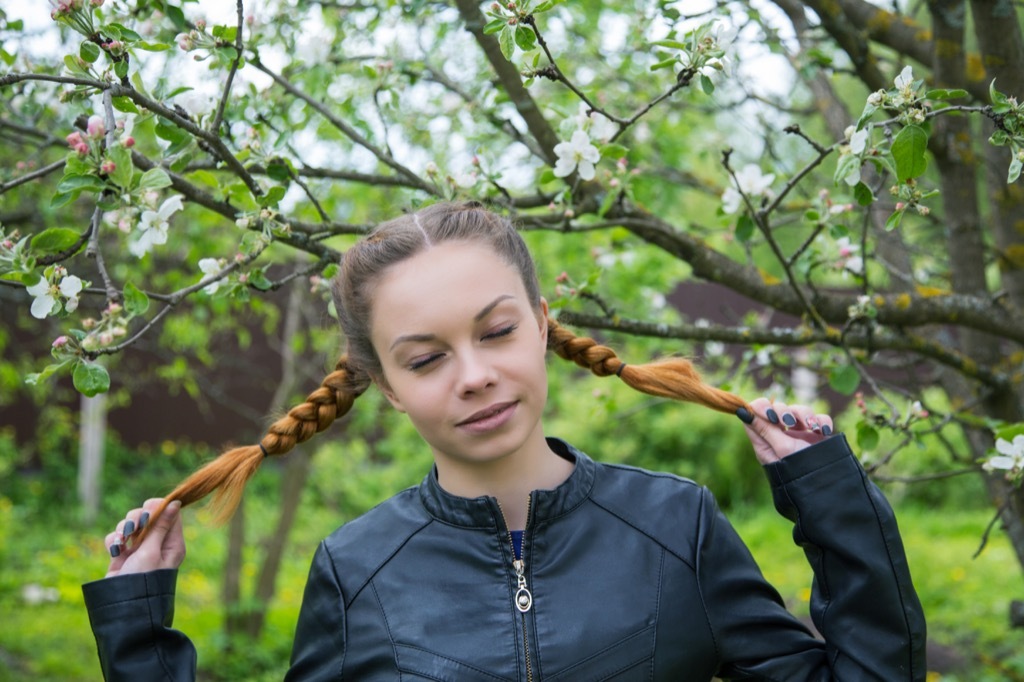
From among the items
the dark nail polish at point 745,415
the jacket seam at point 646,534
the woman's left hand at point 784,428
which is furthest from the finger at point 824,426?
the jacket seam at point 646,534

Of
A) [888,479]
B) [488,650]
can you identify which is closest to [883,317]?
[888,479]

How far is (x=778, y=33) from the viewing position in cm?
271

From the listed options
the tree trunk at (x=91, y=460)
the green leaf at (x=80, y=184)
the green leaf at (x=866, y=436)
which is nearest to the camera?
the green leaf at (x=80, y=184)

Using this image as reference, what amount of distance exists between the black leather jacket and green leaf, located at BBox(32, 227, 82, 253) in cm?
50

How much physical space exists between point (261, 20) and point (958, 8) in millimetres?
1728

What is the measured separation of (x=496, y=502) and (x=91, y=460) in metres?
7.24

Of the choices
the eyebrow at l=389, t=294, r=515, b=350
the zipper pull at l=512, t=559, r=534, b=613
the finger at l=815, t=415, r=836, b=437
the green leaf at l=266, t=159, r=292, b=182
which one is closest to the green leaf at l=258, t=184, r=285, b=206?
the green leaf at l=266, t=159, r=292, b=182

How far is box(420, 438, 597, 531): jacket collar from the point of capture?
161 cm

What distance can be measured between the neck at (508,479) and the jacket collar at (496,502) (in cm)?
3

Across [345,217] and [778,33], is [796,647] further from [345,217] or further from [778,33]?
[345,217]

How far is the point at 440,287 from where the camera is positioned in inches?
61.0

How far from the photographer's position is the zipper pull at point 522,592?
1.56 metres

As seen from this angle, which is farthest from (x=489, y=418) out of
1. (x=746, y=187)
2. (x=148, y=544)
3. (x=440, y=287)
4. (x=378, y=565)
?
(x=746, y=187)

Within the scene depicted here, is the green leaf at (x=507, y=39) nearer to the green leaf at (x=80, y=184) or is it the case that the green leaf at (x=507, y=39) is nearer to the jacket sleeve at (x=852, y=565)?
the green leaf at (x=80, y=184)
